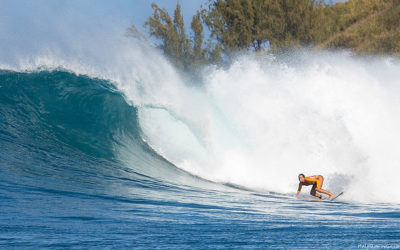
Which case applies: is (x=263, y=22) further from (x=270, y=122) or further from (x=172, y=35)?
(x=270, y=122)

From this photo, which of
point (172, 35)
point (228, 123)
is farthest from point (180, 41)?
point (228, 123)

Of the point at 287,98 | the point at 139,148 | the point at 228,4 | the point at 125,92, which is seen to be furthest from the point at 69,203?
the point at 228,4

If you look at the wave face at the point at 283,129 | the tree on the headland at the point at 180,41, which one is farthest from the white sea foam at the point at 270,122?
the tree on the headland at the point at 180,41

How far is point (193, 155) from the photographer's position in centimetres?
1088

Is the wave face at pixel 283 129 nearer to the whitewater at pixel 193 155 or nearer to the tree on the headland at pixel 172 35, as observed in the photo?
the whitewater at pixel 193 155

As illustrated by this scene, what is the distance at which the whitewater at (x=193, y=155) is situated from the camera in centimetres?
423

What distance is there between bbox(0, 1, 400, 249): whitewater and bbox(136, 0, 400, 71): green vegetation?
1582 cm

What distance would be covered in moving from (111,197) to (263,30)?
27.8 metres

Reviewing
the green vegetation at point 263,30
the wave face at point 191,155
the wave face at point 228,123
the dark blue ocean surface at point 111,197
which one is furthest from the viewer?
the green vegetation at point 263,30

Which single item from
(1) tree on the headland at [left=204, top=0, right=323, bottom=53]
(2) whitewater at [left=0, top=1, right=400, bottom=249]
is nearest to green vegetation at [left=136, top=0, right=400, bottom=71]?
(1) tree on the headland at [left=204, top=0, right=323, bottom=53]

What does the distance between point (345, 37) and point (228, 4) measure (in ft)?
28.0

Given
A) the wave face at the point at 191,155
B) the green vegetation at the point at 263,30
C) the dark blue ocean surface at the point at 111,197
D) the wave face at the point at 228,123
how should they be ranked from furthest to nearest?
the green vegetation at the point at 263,30 < the wave face at the point at 228,123 < the wave face at the point at 191,155 < the dark blue ocean surface at the point at 111,197

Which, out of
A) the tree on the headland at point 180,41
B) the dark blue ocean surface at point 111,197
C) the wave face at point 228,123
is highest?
the tree on the headland at point 180,41

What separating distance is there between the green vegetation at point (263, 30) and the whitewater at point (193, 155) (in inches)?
623
